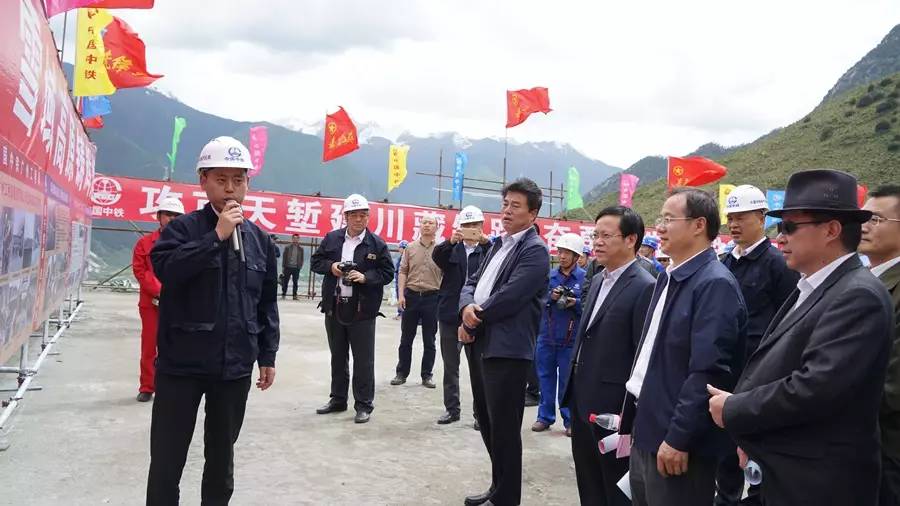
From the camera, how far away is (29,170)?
3.96m

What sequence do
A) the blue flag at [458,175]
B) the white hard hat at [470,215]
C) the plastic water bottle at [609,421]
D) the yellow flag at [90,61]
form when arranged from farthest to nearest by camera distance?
the blue flag at [458,175] < the yellow flag at [90,61] < the white hard hat at [470,215] < the plastic water bottle at [609,421]

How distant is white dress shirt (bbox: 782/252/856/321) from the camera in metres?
1.97

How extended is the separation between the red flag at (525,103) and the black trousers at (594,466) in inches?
590

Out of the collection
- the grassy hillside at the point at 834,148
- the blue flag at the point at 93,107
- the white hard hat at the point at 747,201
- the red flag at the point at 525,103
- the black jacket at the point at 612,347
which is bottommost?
the black jacket at the point at 612,347

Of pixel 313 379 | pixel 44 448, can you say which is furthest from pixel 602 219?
pixel 313 379

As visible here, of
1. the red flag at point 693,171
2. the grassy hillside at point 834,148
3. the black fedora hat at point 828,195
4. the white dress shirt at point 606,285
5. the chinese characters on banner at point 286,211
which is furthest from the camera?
the grassy hillside at point 834,148

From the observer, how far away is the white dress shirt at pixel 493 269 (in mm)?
3848

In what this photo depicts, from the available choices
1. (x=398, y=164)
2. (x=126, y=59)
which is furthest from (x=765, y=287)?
(x=398, y=164)

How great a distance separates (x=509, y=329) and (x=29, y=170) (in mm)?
3203

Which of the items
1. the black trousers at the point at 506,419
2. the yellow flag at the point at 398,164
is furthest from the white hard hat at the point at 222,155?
the yellow flag at the point at 398,164

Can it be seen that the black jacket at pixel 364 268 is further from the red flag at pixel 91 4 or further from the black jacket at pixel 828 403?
the black jacket at pixel 828 403

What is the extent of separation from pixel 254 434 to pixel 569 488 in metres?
2.51

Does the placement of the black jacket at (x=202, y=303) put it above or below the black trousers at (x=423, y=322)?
above

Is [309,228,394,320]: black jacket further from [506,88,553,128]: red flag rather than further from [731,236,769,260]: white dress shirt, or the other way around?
[506,88,553,128]: red flag
